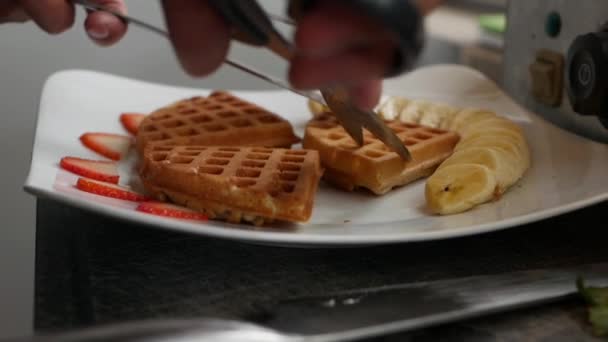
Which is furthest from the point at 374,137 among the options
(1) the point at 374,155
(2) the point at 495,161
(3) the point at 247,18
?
(3) the point at 247,18

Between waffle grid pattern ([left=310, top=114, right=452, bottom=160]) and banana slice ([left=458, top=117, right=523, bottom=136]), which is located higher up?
banana slice ([left=458, top=117, right=523, bottom=136])

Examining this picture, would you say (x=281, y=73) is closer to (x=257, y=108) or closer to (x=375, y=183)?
(x=257, y=108)

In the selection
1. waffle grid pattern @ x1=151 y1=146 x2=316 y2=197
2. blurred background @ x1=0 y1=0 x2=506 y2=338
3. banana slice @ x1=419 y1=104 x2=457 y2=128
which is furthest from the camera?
blurred background @ x1=0 y1=0 x2=506 y2=338

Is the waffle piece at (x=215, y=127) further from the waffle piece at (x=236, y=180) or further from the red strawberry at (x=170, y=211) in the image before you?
the red strawberry at (x=170, y=211)

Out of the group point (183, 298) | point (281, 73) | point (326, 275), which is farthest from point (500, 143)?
point (281, 73)

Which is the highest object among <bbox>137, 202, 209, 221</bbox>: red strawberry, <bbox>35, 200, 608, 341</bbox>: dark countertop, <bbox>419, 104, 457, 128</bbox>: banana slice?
<bbox>419, 104, 457, 128</bbox>: banana slice

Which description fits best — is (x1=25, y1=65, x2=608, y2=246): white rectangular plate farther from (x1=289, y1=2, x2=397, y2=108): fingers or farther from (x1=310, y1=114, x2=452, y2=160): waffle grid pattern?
Answer: (x1=289, y1=2, x2=397, y2=108): fingers

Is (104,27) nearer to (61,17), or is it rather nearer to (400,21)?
(61,17)

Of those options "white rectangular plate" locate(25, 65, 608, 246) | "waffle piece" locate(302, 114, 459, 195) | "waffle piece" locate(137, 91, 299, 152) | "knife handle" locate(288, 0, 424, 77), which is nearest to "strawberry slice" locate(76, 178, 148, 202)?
"white rectangular plate" locate(25, 65, 608, 246)
